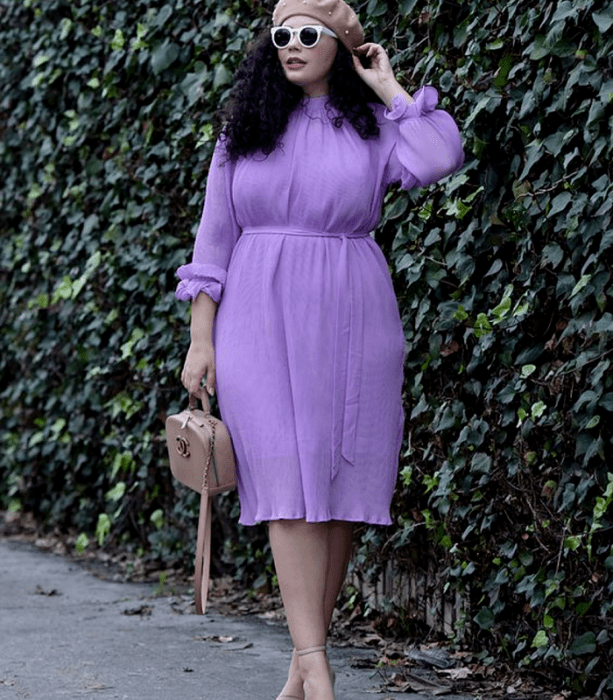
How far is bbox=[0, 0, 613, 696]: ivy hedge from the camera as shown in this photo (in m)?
3.95

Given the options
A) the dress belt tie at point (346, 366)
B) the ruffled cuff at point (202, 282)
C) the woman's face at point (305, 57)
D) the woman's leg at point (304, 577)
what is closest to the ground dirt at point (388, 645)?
the woman's leg at point (304, 577)

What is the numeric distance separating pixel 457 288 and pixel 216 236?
965 millimetres

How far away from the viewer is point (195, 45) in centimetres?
598

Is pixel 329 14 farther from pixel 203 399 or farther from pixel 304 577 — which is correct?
pixel 304 577

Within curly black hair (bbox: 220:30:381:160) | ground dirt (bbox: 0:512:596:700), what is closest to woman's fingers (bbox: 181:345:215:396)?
curly black hair (bbox: 220:30:381:160)

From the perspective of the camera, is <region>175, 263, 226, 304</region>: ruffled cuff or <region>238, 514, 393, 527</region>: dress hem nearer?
<region>238, 514, 393, 527</region>: dress hem

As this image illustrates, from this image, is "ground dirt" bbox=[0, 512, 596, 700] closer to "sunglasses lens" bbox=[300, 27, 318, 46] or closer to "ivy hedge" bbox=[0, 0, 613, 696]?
"ivy hedge" bbox=[0, 0, 613, 696]

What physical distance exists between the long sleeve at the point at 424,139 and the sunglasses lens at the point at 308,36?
Answer: 0.26 m

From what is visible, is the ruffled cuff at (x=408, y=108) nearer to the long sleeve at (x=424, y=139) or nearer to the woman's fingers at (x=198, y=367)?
the long sleeve at (x=424, y=139)

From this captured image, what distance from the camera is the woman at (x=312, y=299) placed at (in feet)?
12.3

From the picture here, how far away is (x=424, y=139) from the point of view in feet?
12.2

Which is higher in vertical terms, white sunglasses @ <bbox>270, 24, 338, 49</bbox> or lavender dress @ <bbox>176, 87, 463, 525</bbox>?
white sunglasses @ <bbox>270, 24, 338, 49</bbox>

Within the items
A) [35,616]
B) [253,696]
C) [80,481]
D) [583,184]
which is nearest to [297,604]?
[253,696]

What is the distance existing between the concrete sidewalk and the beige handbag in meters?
0.67
